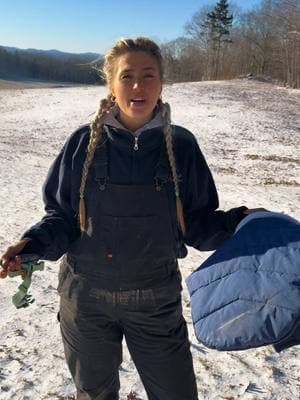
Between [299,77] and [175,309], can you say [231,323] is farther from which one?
[299,77]

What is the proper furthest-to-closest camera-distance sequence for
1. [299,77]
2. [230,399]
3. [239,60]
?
1. [239,60]
2. [299,77]
3. [230,399]

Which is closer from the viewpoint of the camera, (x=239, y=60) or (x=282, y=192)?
(x=282, y=192)

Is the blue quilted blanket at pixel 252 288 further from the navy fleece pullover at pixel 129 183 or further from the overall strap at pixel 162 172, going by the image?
the overall strap at pixel 162 172

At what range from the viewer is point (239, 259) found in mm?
1941

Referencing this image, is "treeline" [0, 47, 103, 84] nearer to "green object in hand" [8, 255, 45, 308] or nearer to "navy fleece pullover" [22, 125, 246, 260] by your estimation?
"navy fleece pullover" [22, 125, 246, 260]

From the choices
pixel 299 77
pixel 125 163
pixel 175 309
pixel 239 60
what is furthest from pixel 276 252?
pixel 239 60

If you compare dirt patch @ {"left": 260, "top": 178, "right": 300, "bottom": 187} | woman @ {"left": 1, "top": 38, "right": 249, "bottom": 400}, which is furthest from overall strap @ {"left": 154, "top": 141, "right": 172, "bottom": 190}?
dirt patch @ {"left": 260, "top": 178, "right": 300, "bottom": 187}

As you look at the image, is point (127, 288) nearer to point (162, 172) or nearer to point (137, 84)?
point (162, 172)

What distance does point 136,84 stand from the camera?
2.03 meters

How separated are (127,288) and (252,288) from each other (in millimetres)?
564

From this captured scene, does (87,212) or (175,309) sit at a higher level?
(87,212)

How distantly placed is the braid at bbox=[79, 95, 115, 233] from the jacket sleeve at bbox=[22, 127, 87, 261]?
5cm

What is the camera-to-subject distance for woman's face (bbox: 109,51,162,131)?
2.04m

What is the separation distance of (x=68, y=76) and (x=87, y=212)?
350 feet
